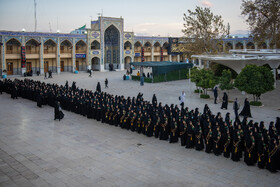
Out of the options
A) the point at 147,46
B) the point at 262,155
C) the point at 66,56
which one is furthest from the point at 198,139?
the point at 147,46

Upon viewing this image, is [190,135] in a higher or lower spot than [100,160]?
higher

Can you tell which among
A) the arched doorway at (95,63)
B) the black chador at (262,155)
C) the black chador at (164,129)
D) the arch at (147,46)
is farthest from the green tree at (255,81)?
the arch at (147,46)

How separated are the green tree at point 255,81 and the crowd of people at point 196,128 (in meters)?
5.65

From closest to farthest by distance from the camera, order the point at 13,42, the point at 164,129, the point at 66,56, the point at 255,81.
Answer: the point at 164,129 → the point at 255,81 → the point at 13,42 → the point at 66,56

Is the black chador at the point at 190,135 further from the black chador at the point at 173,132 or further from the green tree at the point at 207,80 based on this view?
the green tree at the point at 207,80

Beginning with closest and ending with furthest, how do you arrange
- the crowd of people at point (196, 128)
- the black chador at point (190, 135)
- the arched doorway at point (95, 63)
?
the crowd of people at point (196, 128) → the black chador at point (190, 135) → the arched doorway at point (95, 63)

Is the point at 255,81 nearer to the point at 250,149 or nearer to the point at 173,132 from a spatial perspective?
the point at 173,132

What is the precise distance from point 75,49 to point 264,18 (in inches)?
1126

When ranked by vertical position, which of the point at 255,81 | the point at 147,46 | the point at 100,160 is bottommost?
the point at 100,160

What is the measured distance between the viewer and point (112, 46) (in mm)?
50594

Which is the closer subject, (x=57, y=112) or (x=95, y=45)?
(x=57, y=112)

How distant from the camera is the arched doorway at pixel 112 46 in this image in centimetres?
4981

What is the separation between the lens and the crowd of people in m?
9.84

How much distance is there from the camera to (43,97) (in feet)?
67.4
